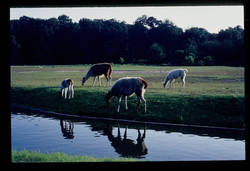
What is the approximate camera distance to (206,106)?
13680 mm

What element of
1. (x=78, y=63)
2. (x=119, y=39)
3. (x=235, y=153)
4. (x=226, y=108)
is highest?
(x=119, y=39)

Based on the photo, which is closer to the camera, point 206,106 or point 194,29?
point 206,106

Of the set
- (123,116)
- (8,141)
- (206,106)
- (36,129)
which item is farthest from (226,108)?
(8,141)

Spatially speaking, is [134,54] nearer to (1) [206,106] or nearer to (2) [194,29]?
(2) [194,29]

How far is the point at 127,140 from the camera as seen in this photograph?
35.4 ft

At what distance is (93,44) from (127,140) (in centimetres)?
3565

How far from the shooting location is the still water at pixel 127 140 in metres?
9.23

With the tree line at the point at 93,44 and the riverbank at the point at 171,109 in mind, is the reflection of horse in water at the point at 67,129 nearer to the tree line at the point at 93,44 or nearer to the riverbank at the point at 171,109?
the riverbank at the point at 171,109

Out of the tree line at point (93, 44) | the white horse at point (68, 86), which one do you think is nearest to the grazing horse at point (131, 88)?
the white horse at point (68, 86)

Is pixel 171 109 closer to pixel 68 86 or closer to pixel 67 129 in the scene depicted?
pixel 67 129

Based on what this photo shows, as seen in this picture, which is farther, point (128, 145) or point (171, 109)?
point (171, 109)

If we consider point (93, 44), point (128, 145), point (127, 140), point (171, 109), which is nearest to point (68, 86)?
point (171, 109)

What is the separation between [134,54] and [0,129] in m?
43.1

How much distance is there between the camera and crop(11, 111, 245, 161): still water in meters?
9.23
